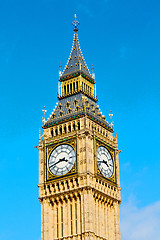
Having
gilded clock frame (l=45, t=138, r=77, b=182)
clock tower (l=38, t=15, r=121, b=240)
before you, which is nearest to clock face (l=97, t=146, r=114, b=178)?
clock tower (l=38, t=15, r=121, b=240)

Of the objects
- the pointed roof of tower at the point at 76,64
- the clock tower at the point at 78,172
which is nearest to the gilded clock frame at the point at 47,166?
the clock tower at the point at 78,172

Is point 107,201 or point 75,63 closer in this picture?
point 107,201

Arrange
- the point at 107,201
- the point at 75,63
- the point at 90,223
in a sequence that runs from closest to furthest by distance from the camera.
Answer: the point at 90,223, the point at 107,201, the point at 75,63

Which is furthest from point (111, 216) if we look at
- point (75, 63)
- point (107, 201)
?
point (75, 63)

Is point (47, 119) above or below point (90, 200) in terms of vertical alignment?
above

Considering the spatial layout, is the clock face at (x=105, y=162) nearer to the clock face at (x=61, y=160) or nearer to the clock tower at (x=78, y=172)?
the clock tower at (x=78, y=172)

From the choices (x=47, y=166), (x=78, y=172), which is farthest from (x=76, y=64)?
(x=78, y=172)

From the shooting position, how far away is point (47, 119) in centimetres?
8175

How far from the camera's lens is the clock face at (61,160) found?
76625 millimetres

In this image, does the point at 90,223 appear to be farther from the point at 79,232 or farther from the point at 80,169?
the point at 80,169

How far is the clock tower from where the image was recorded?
74.6m

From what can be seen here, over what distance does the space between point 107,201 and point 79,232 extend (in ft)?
20.0

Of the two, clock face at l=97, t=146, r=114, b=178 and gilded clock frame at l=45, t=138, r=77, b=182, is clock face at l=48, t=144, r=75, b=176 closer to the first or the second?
gilded clock frame at l=45, t=138, r=77, b=182

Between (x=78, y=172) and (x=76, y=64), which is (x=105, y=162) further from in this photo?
(x=76, y=64)
